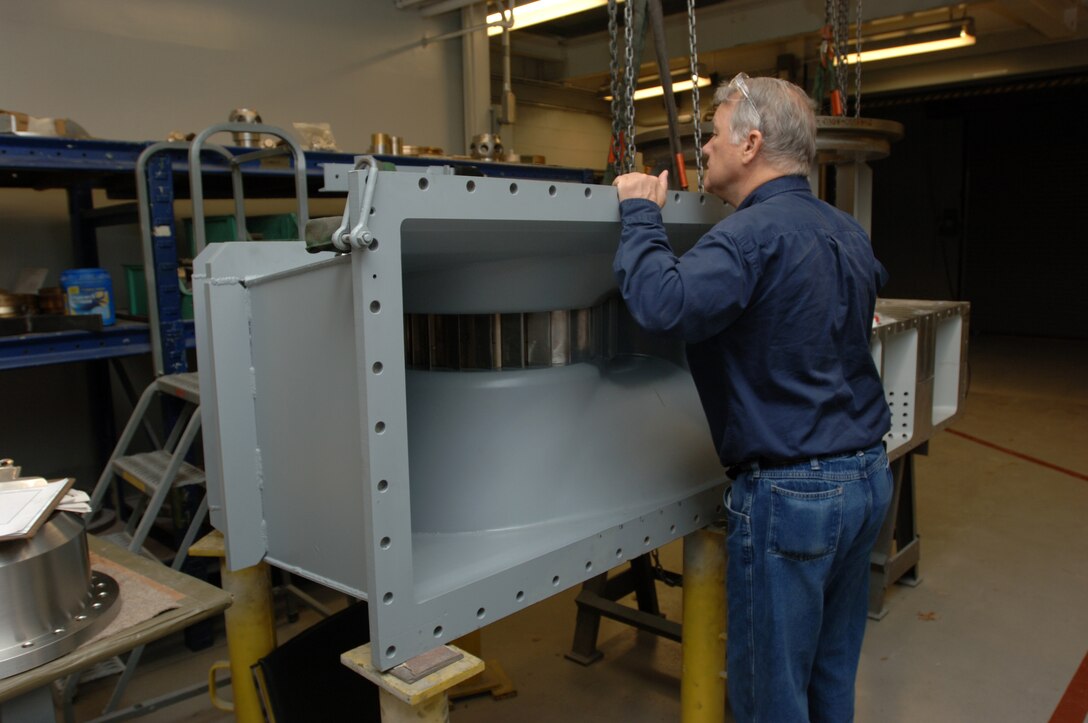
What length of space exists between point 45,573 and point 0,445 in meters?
2.89

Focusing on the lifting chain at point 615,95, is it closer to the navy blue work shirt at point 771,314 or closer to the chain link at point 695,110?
the chain link at point 695,110

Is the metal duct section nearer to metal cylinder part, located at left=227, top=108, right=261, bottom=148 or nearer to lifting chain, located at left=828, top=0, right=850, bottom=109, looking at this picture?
lifting chain, located at left=828, top=0, right=850, bottom=109

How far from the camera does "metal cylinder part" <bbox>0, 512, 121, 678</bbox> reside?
962 mm

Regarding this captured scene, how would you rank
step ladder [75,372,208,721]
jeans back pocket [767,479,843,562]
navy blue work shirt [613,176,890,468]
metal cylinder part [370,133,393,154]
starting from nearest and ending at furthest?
navy blue work shirt [613,176,890,468] → jeans back pocket [767,479,843,562] → step ladder [75,372,208,721] → metal cylinder part [370,133,393,154]

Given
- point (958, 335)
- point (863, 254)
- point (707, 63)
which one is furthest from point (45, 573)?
point (707, 63)

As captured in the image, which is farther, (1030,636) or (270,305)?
(1030,636)

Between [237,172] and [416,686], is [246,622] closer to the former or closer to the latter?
[416,686]

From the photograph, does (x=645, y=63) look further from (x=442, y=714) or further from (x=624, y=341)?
(x=442, y=714)

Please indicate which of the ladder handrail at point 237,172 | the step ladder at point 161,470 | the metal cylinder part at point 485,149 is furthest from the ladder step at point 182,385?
the metal cylinder part at point 485,149

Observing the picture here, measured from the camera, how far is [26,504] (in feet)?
3.49

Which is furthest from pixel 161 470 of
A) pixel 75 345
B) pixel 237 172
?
→ pixel 237 172

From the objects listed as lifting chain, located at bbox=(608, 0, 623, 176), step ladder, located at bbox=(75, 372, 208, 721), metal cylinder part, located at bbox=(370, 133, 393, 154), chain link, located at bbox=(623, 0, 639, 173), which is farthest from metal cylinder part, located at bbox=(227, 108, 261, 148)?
chain link, located at bbox=(623, 0, 639, 173)

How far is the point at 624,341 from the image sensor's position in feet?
5.18

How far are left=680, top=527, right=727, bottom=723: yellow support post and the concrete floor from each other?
2.17 feet
